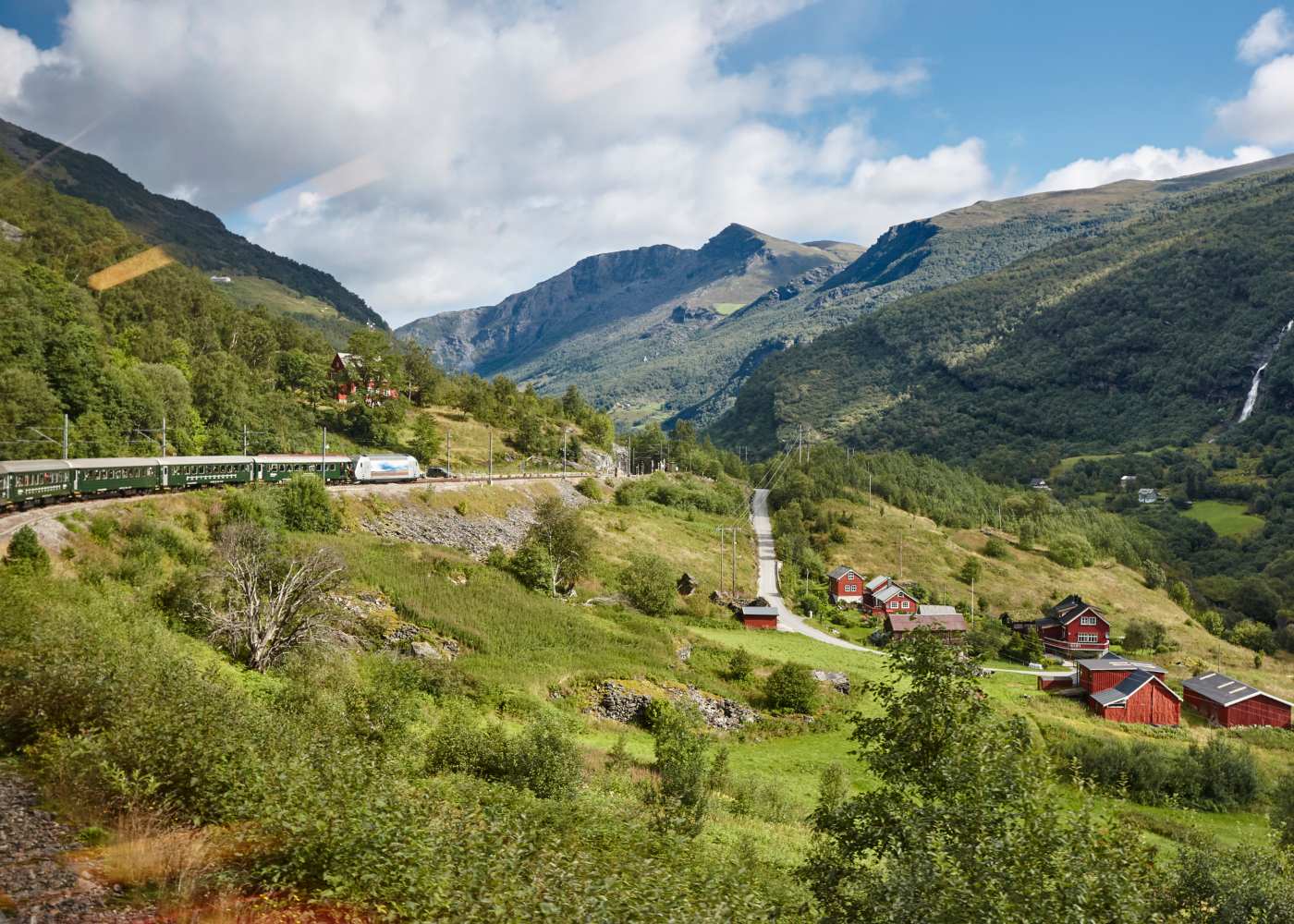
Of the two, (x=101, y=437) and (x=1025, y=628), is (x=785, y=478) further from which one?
(x=101, y=437)

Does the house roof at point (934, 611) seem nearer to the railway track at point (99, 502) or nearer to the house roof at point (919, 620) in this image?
the house roof at point (919, 620)

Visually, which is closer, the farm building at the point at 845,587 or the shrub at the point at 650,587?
the shrub at the point at 650,587

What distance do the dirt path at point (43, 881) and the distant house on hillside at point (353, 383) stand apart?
96148 mm

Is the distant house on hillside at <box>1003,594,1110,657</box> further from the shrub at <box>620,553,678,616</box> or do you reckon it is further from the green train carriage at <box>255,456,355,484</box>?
the green train carriage at <box>255,456,355,484</box>

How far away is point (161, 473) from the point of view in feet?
148

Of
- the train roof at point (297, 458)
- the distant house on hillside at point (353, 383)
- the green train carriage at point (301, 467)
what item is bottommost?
the green train carriage at point (301, 467)

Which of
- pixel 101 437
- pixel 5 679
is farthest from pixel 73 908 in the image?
pixel 101 437

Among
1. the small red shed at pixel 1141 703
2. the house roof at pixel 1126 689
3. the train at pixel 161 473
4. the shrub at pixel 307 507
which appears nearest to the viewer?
the train at pixel 161 473

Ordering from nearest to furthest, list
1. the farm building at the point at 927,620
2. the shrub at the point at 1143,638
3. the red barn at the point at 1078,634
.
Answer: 1. the farm building at the point at 927,620
2. the red barn at the point at 1078,634
3. the shrub at the point at 1143,638

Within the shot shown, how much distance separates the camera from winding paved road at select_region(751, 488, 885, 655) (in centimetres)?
7150

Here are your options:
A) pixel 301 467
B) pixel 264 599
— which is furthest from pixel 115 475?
pixel 301 467

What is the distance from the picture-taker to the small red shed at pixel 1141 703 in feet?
188

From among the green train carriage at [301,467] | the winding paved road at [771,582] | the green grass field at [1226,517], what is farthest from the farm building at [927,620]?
the green grass field at [1226,517]

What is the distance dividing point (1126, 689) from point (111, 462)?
72.1 m
